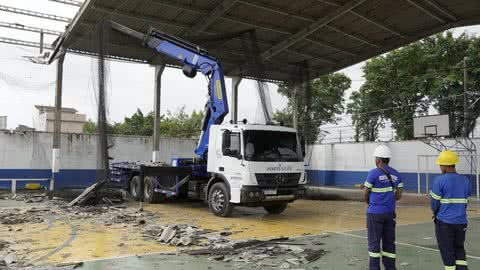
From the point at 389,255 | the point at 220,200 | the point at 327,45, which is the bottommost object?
the point at 389,255

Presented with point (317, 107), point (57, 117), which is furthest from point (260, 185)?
point (317, 107)

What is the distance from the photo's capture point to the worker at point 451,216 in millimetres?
5617

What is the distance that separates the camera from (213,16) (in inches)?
719

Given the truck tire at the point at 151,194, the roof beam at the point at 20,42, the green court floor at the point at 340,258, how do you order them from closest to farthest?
the green court floor at the point at 340,258 → the truck tire at the point at 151,194 → the roof beam at the point at 20,42

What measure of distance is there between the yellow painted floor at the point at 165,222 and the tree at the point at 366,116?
1430cm

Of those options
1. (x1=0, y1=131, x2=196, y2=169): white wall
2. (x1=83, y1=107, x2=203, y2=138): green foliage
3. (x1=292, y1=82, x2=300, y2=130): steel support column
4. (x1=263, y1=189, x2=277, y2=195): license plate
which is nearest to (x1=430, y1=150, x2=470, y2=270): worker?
(x1=263, y1=189, x2=277, y2=195): license plate

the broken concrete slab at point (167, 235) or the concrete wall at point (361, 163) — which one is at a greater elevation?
the concrete wall at point (361, 163)

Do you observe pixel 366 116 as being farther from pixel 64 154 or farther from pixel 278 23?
pixel 64 154

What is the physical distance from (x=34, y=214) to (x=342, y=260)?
919 centimetres

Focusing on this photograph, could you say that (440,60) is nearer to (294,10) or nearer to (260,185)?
(294,10)

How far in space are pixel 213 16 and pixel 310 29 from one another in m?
4.23

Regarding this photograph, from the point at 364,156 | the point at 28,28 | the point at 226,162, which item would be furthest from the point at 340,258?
the point at 364,156

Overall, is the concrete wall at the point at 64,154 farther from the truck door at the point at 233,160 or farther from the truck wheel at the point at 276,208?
the truck door at the point at 233,160

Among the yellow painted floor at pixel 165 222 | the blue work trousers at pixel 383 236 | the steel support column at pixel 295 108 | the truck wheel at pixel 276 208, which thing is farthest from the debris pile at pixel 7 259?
the steel support column at pixel 295 108
